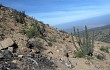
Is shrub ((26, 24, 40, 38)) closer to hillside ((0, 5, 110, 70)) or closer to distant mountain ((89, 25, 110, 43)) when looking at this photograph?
hillside ((0, 5, 110, 70))

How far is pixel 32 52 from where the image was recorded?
14633 mm

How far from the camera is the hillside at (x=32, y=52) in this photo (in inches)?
512

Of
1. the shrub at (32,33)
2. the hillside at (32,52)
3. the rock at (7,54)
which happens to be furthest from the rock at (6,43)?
the shrub at (32,33)

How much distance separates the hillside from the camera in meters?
13.0

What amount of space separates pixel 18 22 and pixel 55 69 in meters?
6.80

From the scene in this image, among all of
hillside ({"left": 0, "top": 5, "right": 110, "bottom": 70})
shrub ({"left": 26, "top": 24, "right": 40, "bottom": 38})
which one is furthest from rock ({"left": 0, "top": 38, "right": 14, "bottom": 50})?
shrub ({"left": 26, "top": 24, "right": 40, "bottom": 38})

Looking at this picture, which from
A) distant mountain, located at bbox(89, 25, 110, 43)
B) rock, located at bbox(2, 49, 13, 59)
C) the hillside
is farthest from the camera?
distant mountain, located at bbox(89, 25, 110, 43)

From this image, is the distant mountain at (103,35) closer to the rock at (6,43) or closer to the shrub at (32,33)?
the shrub at (32,33)

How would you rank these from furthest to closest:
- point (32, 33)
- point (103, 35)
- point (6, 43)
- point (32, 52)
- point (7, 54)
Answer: point (103, 35)
point (32, 33)
point (32, 52)
point (6, 43)
point (7, 54)

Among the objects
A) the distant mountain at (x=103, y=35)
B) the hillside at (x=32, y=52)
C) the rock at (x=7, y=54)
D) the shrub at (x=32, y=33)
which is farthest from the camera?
the distant mountain at (x=103, y=35)

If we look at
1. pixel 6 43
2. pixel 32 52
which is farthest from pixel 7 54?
pixel 32 52

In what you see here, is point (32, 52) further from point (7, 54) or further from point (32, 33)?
point (32, 33)

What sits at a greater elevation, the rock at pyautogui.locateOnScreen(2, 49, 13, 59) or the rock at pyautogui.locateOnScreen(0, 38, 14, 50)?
the rock at pyautogui.locateOnScreen(0, 38, 14, 50)

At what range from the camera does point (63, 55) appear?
1552 centimetres
